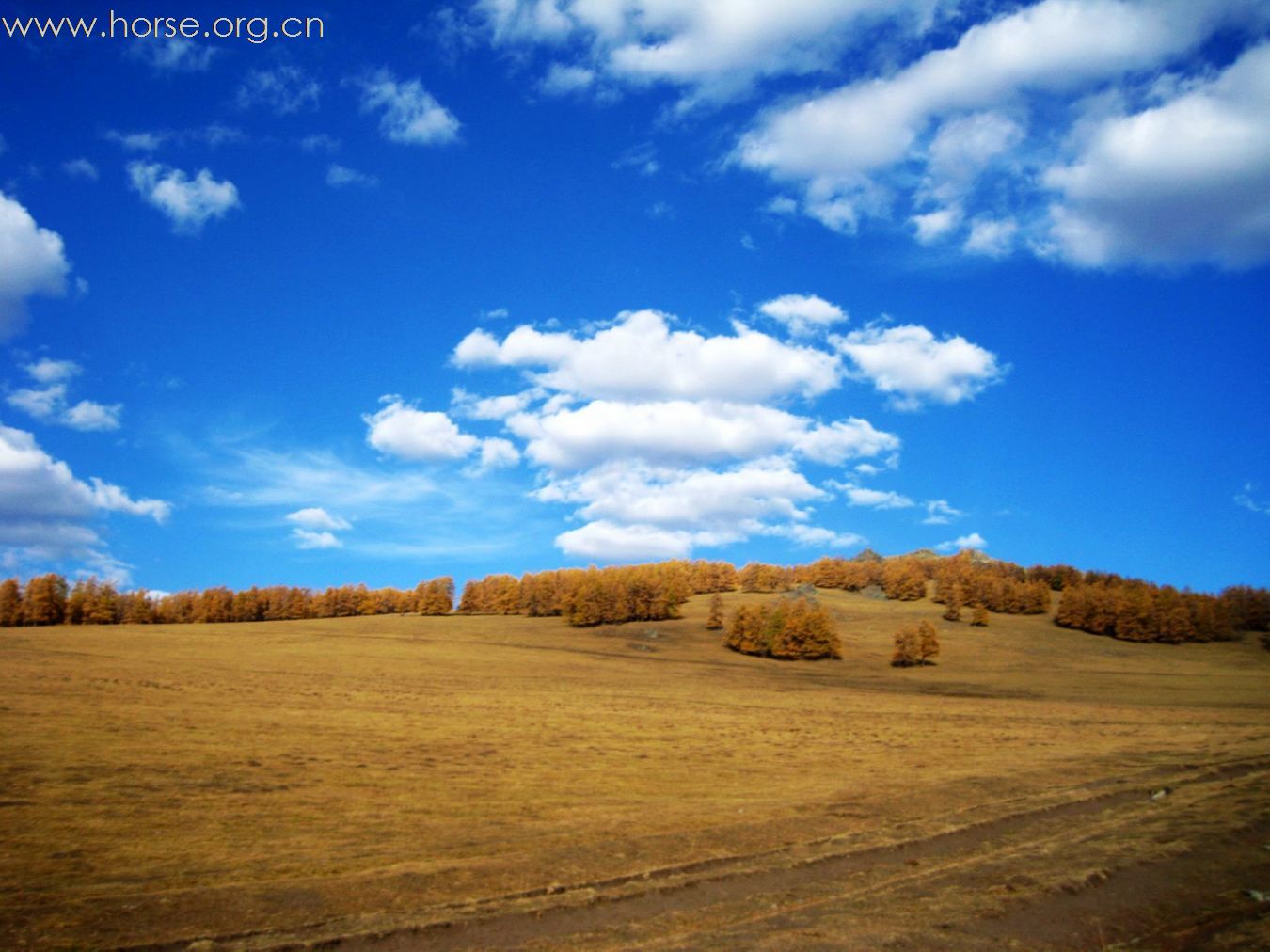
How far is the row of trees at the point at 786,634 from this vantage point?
10556cm

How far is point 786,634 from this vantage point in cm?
10625

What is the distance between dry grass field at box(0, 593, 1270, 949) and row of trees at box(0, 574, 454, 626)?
4212 inches

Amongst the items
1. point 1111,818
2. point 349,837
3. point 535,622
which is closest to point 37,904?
point 349,837

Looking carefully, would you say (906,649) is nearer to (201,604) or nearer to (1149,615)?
(1149,615)

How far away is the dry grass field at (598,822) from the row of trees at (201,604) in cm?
10699

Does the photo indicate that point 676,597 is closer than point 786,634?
No

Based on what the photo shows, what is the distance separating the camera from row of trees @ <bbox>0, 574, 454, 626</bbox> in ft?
454

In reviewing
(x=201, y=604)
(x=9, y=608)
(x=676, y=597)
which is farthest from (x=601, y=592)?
(x=9, y=608)

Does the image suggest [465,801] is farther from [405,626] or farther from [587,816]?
[405,626]

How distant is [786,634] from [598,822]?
291 feet

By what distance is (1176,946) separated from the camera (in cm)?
1215

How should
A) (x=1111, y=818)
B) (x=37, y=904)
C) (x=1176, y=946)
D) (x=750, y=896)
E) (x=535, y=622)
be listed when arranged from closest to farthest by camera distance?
(x=1176, y=946)
(x=37, y=904)
(x=750, y=896)
(x=1111, y=818)
(x=535, y=622)

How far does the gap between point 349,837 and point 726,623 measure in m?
109

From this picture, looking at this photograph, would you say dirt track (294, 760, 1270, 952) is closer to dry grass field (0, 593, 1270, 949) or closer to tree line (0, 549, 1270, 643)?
dry grass field (0, 593, 1270, 949)
